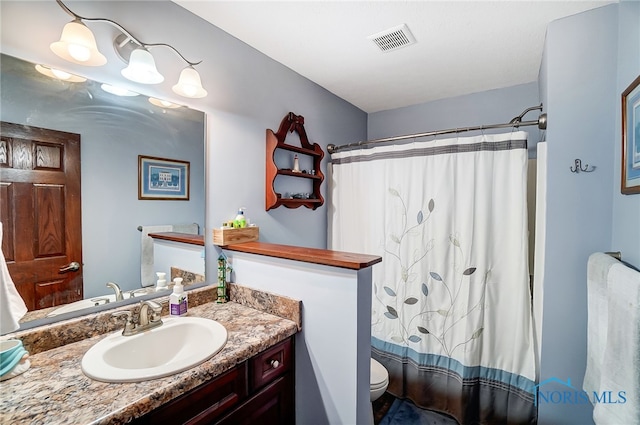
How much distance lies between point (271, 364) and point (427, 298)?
1.20 metres

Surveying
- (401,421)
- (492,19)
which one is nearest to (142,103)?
(492,19)

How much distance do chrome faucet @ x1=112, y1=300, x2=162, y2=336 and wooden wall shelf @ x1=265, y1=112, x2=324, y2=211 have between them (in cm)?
88

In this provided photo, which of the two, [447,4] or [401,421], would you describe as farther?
[401,421]

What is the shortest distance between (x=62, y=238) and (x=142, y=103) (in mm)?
653

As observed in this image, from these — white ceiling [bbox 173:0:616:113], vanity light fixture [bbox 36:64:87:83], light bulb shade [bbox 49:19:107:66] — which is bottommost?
vanity light fixture [bbox 36:64:87:83]

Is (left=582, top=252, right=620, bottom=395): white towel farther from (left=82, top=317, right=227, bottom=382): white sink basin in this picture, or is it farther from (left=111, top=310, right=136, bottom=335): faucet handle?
(left=111, top=310, right=136, bottom=335): faucet handle

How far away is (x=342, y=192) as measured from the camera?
2.34m

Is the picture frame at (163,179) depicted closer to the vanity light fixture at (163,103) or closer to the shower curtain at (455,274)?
the vanity light fixture at (163,103)

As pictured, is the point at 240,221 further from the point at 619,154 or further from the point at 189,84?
the point at 619,154

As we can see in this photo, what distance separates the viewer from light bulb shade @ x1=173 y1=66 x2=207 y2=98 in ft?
4.35

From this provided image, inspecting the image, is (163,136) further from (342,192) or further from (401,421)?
(401,421)

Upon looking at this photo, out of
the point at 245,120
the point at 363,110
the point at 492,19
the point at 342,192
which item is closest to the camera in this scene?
the point at 492,19

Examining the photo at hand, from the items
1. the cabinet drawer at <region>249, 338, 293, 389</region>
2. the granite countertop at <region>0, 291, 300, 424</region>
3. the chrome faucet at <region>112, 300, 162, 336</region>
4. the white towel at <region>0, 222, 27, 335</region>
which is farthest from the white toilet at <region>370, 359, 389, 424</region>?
the white towel at <region>0, 222, 27, 335</region>

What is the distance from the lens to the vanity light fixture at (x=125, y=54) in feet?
3.22
